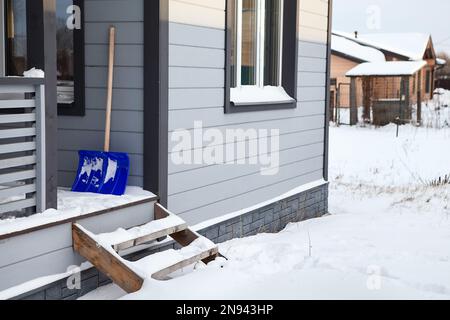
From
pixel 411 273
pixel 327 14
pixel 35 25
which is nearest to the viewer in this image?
pixel 35 25

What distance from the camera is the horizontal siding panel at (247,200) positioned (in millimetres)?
5238

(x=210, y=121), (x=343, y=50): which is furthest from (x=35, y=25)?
(x=343, y=50)

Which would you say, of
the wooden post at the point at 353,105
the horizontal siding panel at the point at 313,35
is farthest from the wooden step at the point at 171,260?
the wooden post at the point at 353,105

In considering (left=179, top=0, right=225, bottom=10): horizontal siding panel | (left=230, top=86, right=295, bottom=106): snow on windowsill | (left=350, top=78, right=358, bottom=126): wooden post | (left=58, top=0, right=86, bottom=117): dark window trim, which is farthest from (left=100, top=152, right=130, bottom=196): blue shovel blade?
(left=350, top=78, right=358, bottom=126): wooden post

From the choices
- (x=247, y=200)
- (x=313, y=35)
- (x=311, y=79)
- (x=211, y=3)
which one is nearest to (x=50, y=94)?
(x=211, y=3)

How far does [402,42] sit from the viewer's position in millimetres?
34438

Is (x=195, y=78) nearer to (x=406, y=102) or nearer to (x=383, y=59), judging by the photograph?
(x=406, y=102)

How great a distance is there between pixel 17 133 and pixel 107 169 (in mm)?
1055

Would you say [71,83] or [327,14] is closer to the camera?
[71,83]

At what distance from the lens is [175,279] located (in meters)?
4.00

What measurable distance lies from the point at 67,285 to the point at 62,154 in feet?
4.73

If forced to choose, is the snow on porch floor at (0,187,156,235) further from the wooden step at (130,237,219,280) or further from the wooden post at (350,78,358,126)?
the wooden post at (350,78,358,126)

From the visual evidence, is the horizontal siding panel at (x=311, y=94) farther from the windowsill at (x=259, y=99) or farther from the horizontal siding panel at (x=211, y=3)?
the horizontal siding panel at (x=211, y=3)

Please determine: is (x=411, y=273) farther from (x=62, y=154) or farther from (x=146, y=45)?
(x=62, y=154)
